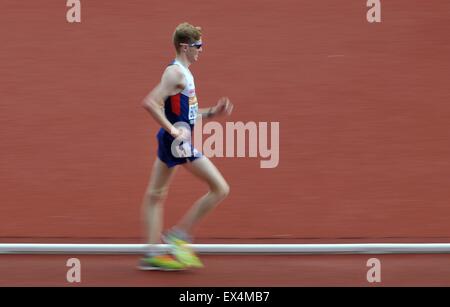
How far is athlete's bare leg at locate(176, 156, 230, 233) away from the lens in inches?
213

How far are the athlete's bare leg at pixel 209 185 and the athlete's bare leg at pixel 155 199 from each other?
170 millimetres

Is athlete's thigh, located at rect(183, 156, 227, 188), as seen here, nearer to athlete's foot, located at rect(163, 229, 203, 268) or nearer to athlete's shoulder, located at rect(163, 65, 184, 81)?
athlete's foot, located at rect(163, 229, 203, 268)

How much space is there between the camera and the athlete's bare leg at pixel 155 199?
550cm

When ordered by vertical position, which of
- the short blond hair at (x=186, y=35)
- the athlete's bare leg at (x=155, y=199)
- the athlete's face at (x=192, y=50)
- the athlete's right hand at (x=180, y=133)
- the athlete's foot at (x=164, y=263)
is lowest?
the athlete's foot at (x=164, y=263)

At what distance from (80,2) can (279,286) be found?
3.23m

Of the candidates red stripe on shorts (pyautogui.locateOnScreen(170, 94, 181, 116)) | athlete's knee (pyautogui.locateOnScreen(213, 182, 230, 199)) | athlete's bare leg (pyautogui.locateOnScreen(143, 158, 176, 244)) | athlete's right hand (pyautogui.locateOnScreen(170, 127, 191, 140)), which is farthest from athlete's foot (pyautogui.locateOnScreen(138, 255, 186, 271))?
red stripe on shorts (pyautogui.locateOnScreen(170, 94, 181, 116))

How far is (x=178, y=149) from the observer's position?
211 inches

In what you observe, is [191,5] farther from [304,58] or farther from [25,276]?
[25,276]

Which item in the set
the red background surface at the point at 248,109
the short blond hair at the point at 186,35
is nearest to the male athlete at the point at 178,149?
the short blond hair at the point at 186,35

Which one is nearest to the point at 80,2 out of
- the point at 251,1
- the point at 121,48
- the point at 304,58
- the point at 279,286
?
the point at 121,48

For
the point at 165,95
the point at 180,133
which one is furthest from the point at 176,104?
the point at 180,133

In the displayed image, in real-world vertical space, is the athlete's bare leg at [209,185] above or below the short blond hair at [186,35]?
below

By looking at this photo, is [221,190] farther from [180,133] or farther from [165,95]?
[165,95]

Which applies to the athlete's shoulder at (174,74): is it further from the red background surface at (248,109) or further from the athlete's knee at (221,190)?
the red background surface at (248,109)
